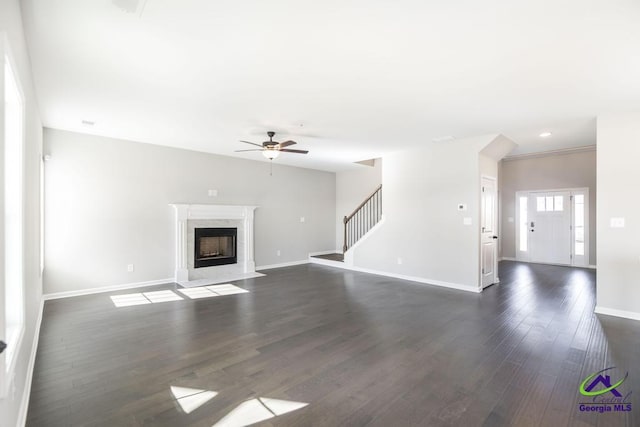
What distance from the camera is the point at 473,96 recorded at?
3520 millimetres

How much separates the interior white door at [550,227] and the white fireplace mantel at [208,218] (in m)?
7.51

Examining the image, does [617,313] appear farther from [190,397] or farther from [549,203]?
[190,397]

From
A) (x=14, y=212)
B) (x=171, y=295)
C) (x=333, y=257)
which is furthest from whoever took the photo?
(x=333, y=257)

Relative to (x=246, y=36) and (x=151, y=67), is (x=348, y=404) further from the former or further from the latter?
(x=151, y=67)

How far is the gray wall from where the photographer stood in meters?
7.22

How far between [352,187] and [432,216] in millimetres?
3576

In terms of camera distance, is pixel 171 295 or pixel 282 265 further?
pixel 282 265

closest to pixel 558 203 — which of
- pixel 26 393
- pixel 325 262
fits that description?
pixel 325 262

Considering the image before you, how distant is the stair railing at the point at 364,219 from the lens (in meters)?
8.40

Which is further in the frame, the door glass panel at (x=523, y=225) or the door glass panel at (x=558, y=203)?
the door glass panel at (x=523, y=225)

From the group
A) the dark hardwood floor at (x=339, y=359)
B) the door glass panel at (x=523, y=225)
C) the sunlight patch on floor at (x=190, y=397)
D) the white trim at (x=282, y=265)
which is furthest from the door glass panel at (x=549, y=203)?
the sunlight patch on floor at (x=190, y=397)

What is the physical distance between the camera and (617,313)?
4.09 m

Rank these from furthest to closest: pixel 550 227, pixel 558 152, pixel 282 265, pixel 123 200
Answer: pixel 282 265, pixel 550 227, pixel 558 152, pixel 123 200

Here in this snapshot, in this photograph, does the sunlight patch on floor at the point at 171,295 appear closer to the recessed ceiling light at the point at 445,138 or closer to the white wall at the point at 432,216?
the white wall at the point at 432,216
